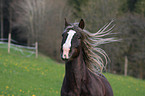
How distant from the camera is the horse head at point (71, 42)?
11.0 ft

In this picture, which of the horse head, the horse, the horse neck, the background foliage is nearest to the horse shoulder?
the horse

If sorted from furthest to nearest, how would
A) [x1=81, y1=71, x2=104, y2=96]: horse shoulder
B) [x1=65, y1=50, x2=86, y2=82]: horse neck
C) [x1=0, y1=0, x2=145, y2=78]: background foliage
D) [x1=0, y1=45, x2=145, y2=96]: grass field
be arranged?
[x1=0, y1=0, x2=145, y2=78]: background foliage < [x1=0, y1=45, x2=145, y2=96]: grass field < [x1=81, y1=71, x2=104, y2=96]: horse shoulder < [x1=65, y1=50, x2=86, y2=82]: horse neck

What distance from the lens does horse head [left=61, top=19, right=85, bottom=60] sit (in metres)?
3.35

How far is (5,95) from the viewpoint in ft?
27.6

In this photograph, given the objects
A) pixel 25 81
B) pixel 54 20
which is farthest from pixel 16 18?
pixel 25 81

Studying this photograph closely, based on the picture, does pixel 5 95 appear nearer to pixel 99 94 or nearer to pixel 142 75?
pixel 99 94

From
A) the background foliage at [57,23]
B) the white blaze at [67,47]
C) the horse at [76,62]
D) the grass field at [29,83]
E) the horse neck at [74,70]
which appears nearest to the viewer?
the white blaze at [67,47]

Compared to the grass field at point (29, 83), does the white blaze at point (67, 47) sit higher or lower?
higher

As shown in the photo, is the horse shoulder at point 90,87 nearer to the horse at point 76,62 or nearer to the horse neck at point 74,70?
the horse at point 76,62

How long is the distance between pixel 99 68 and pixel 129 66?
2843 cm

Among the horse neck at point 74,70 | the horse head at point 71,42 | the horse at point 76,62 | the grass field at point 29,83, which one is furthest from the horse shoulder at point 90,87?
the grass field at point 29,83

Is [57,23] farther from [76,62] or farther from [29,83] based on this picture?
[76,62]

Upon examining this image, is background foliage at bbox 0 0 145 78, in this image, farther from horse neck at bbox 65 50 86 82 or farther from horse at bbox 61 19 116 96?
horse neck at bbox 65 50 86 82

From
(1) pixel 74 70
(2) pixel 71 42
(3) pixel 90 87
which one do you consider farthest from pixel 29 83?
(2) pixel 71 42
